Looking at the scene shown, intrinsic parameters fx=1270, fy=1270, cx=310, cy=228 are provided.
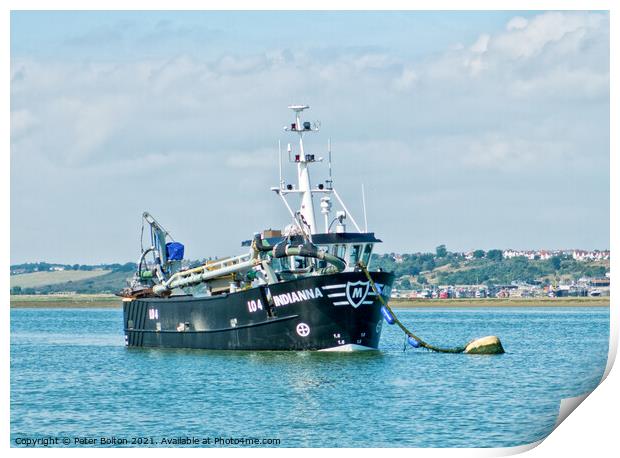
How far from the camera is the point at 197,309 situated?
57562 millimetres

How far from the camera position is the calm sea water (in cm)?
3653

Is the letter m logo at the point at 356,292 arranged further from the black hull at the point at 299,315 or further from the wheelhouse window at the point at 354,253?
the wheelhouse window at the point at 354,253

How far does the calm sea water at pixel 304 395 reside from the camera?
36534 millimetres

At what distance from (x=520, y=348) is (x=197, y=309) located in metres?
19.1

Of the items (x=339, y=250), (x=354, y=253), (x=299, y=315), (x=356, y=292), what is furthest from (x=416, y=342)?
(x=299, y=315)

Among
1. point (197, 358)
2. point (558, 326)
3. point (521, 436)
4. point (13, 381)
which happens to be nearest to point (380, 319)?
point (197, 358)

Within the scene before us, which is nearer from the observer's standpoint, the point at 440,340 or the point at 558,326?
the point at 440,340

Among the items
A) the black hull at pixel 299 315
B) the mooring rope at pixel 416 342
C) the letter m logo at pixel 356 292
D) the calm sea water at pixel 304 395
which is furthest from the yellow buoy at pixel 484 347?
the letter m logo at pixel 356 292

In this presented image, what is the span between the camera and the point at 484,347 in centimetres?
5934

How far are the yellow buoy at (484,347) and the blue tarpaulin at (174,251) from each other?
1683cm

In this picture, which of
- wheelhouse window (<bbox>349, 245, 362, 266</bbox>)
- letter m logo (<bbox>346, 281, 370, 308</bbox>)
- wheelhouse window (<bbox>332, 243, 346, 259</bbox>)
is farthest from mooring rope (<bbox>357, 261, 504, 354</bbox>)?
wheelhouse window (<bbox>332, 243, 346, 259</bbox>)

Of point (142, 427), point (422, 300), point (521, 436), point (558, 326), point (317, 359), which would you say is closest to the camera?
point (521, 436)

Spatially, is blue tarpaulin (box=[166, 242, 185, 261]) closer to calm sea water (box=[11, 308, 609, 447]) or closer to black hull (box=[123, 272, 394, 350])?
calm sea water (box=[11, 308, 609, 447])

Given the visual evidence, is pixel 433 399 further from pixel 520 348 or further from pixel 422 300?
pixel 422 300
